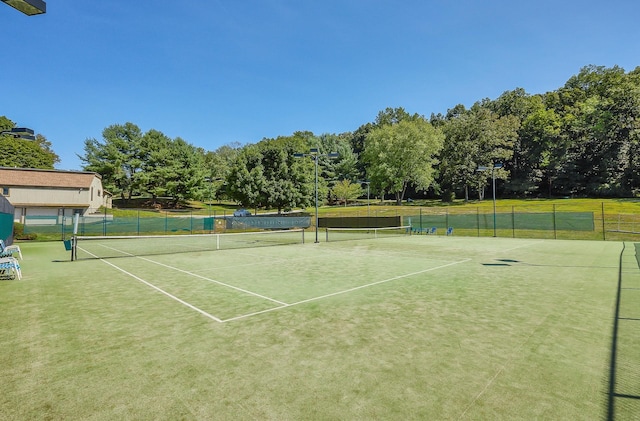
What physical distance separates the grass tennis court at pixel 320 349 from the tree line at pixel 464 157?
4060 centimetres

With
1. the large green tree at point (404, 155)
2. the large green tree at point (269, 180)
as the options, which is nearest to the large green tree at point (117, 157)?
the large green tree at point (269, 180)

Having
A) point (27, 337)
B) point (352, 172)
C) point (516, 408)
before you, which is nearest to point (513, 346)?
point (516, 408)

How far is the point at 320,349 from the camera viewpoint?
4.76 metres

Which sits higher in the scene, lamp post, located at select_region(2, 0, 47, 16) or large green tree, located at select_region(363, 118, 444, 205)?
large green tree, located at select_region(363, 118, 444, 205)

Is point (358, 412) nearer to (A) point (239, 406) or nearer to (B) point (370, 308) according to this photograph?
(A) point (239, 406)

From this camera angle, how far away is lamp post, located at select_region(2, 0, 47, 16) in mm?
3283

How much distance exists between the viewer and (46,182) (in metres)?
41.1

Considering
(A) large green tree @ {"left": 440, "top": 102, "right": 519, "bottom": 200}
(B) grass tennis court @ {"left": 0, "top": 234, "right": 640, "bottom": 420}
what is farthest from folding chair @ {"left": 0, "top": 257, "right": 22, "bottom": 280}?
(A) large green tree @ {"left": 440, "top": 102, "right": 519, "bottom": 200}

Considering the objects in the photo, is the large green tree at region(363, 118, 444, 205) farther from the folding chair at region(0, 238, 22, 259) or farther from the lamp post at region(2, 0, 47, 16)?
the lamp post at region(2, 0, 47, 16)

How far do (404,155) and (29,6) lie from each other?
228 feet

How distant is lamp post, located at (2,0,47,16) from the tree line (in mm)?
44540

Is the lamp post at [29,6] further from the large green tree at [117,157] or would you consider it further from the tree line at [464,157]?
the large green tree at [117,157]

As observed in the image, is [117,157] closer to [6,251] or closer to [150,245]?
[150,245]

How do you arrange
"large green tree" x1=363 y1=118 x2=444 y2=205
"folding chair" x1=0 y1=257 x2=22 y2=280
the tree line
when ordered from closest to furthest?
"folding chair" x1=0 y1=257 x2=22 y2=280
the tree line
"large green tree" x1=363 y1=118 x2=444 y2=205
